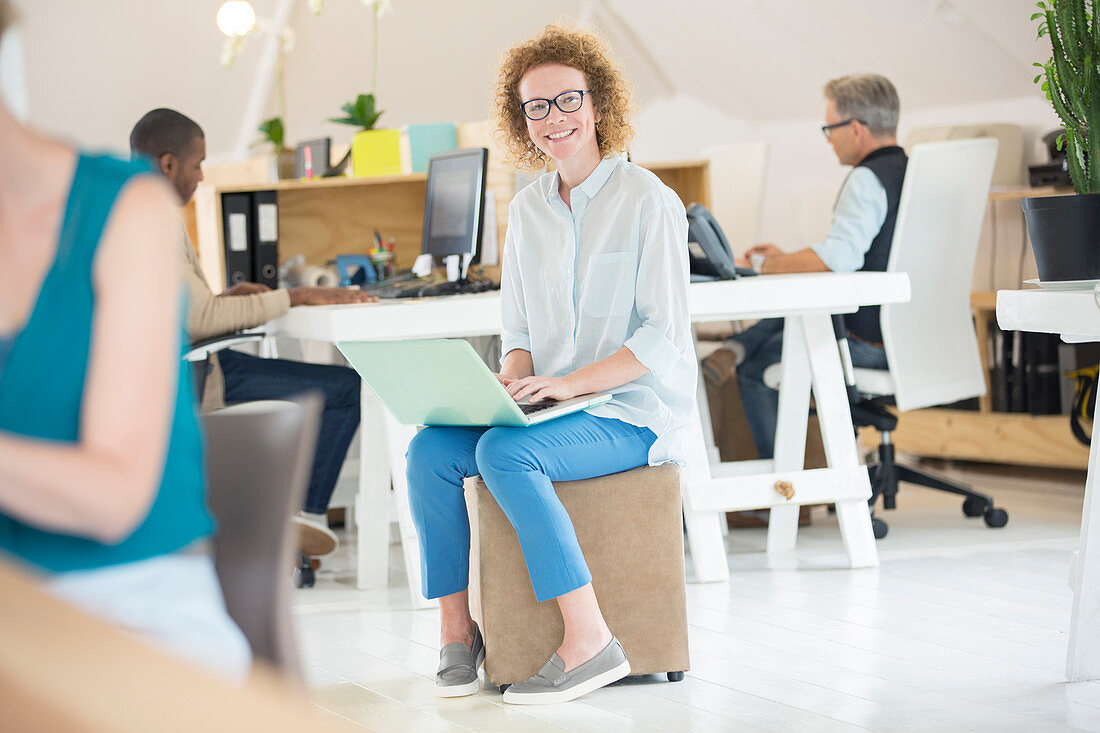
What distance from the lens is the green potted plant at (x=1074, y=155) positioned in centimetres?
198

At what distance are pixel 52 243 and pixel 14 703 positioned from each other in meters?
0.52

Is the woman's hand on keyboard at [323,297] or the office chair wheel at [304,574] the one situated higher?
the woman's hand on keyboard at [323,297]

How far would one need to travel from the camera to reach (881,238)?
10.9 ft

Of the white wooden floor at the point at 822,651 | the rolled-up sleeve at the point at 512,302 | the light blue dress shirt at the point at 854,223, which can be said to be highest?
the light blue dress shirt at the point at 854,223

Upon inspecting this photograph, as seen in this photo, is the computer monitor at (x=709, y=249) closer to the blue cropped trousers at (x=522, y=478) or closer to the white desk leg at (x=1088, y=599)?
the blue cropped trousers at (x=522, y=478)

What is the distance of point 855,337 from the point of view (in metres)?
3.33

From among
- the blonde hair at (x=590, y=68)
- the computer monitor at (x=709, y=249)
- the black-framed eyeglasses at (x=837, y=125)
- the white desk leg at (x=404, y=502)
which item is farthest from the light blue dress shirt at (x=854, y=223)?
the white desk leg at (x=404, y=502)

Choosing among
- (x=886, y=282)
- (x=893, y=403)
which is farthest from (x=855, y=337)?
(x=886, y=282)

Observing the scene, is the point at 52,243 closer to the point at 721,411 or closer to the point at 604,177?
the point at 604,177

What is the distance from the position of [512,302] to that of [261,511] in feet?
4.29

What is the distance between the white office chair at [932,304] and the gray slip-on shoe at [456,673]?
157 centimetres

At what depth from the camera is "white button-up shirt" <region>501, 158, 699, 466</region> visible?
215 centimetres

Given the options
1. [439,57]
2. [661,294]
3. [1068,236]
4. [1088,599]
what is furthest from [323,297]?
[439,57]

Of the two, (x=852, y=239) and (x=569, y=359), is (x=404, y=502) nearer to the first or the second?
(x=569, y=359)
